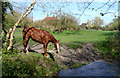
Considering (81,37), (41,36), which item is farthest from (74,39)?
(41,36)

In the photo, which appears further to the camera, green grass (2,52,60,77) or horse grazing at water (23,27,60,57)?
horse grazing at water (23,27,60,57)

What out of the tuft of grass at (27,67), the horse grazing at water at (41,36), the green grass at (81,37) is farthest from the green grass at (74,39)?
the tuft of grass at (27,67)

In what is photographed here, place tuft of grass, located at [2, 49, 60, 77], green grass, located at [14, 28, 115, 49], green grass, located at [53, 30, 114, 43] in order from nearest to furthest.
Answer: tuft of grass, located at [2, 49, 60, 77], green grass, located at [14, 28, 115, 49], green grass, located at [53, 30, 114, 43]

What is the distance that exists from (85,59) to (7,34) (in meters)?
5.18

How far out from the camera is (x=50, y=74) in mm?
5871

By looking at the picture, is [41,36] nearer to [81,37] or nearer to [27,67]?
[27,67]

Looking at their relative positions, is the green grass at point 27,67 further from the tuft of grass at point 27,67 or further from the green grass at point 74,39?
the green grass at point 74,39

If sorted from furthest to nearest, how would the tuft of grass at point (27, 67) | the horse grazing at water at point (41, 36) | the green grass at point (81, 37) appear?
the green grass at point (81, 37), the horse grazing at water at point (41, 36), the tuft of grass at point (27, 67)

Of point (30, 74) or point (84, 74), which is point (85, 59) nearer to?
point (84, 74)

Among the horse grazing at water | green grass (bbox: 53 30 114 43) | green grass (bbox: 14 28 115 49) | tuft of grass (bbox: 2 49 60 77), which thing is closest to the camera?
tuft of grass (bbox: 2 49 60 77)

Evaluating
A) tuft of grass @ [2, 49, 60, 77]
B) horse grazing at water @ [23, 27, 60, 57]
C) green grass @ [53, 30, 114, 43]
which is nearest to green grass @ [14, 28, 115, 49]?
green grass @ [53, 30, 114, 43]

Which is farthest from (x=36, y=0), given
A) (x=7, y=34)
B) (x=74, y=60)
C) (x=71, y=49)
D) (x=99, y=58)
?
(x=99, y=58)

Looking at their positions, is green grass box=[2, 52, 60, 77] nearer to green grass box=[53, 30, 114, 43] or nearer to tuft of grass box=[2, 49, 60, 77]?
tuft of grass box=[2, 49, 60, 77]

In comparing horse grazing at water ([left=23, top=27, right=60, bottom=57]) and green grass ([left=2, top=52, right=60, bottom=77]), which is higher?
horse grazing at water ([left=23, top=27, right=60, bottom=57])
